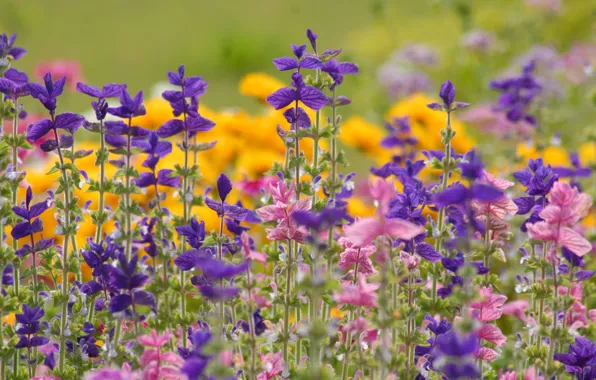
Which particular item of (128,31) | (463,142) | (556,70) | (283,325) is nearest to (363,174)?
(556,70)

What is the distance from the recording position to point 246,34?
22.8 ft

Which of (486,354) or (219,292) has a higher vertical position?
(219,292)

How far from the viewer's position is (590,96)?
1.68 m

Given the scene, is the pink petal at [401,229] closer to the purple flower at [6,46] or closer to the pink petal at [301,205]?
the pink petal at [301,205]

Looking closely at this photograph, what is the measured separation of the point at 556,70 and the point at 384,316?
2.80 metres

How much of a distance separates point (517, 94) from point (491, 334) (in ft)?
2.69

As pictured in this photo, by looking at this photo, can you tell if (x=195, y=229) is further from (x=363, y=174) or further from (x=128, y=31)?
(x=128, y=31)

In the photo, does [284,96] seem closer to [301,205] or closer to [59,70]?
[301,205]

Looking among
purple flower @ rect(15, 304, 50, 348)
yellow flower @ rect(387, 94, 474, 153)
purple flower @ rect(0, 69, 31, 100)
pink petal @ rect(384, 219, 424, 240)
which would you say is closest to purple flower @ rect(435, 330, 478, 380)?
pink petal @ rect(384, 219, 424, 240)

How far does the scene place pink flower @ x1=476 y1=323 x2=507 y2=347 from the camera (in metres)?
0.98

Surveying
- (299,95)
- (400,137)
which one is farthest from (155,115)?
(299,95)

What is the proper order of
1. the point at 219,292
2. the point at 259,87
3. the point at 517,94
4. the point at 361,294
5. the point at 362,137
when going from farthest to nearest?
1. the point at 362,137
2. the point at 259,87
3. the point at 517,94
4. the point at 361,294
5. the point at 219,292

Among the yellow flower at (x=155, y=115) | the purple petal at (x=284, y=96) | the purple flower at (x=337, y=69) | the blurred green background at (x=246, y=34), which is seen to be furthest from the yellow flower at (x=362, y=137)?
the purple petal at (x=284, y=96)

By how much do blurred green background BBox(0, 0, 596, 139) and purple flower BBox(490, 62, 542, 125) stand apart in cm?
173
